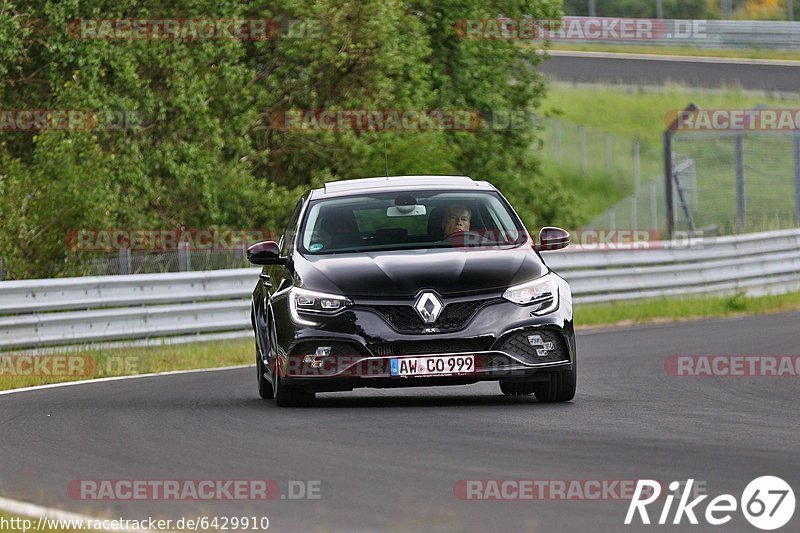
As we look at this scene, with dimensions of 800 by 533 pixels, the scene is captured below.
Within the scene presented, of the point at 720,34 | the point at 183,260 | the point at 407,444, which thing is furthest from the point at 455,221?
the point at 720,34

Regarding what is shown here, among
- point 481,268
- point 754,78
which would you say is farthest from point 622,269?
point 754,78

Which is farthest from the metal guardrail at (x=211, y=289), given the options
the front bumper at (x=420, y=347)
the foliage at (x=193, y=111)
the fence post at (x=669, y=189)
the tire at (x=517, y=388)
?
the front bumper at (x=420, y=347)

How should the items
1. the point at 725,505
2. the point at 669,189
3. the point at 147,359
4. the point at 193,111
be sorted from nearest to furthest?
the point at 725,505
the point at 147,359
the point at 193,111
the point at 669,189

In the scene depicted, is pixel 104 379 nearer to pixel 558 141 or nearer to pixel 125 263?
pixel 125 263

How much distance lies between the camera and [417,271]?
37.0 feet

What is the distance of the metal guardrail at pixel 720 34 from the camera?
51375 mm

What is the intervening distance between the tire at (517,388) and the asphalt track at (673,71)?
35.6 meters

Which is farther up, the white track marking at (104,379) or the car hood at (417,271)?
the car hood at (417,271)

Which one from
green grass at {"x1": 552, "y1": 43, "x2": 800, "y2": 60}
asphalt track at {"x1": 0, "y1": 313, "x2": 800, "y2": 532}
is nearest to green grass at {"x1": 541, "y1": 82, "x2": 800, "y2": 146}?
green grass at {"x1": 552, "y1": 43, "x2": 800, "y2": 60}

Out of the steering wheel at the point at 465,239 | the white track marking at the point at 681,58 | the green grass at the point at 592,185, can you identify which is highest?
the steering wheel at the point at 465,239

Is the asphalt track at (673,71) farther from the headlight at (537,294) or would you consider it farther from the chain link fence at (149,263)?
the headlight at (537,294)

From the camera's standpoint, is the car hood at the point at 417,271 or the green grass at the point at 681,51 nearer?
the car hood at the point at 417,271

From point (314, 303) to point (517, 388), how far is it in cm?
174

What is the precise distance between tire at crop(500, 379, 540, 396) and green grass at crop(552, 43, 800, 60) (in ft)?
134
